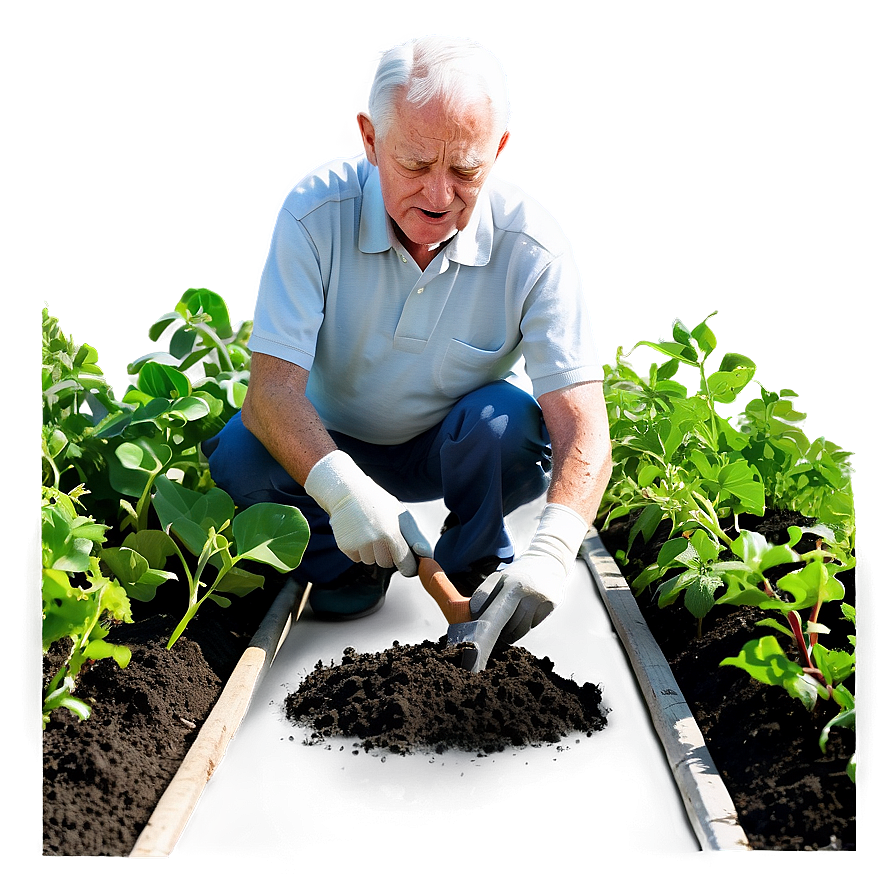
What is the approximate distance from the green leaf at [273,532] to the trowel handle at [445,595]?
240 mm

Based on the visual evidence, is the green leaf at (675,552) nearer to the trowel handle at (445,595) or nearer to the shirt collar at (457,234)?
the trowel handle at (445,595)

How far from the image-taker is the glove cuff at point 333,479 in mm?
1786

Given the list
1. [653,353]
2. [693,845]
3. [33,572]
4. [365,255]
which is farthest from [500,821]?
[653,353]

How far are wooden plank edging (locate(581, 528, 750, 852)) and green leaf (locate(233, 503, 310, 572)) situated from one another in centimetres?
65

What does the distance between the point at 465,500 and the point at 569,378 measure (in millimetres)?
383

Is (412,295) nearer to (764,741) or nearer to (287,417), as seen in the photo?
(287,417)

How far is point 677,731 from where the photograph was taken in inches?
59.1

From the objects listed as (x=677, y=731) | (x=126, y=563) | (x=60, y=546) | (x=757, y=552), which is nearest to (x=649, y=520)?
(x=677, y=731)

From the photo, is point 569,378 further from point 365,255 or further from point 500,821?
point 500,821

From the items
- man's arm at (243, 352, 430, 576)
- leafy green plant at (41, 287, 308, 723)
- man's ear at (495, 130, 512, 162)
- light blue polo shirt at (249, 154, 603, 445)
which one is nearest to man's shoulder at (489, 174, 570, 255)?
light blue polo shirt at (249, 154, 603, 445)

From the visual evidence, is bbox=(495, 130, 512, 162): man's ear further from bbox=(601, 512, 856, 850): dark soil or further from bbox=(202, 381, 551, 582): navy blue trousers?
bbox=(601, 512, 856, 850): dark soil

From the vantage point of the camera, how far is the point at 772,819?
4.15 feet

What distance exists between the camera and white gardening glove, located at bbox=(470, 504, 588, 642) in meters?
1.67

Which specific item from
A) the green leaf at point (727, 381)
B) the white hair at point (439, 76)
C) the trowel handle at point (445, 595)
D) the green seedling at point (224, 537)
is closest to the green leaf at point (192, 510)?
the green seedling at point (224, 537)
